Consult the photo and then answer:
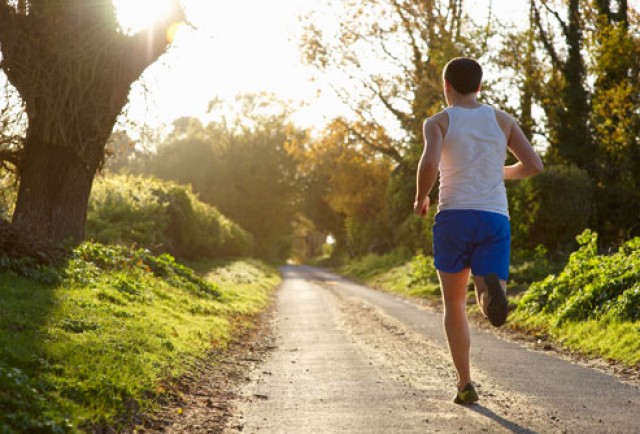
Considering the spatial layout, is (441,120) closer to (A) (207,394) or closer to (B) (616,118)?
(A) (207,394)

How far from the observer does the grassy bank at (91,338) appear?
445 cm

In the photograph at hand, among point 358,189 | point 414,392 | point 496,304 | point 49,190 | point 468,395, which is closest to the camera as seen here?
point 496,304

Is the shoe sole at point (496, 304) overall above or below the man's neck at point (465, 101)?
below

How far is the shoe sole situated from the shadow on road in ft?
2.11

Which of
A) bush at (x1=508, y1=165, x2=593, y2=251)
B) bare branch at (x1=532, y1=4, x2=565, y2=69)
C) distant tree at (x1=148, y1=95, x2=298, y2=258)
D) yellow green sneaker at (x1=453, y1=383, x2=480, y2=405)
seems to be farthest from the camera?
distant tree at (x1=148, y1=95, x2=298, y2=258)

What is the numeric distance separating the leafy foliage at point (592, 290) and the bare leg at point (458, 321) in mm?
4952

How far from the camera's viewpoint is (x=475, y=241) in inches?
188

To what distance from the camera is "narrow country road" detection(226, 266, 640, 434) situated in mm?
4723

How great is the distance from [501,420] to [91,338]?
12.1ft

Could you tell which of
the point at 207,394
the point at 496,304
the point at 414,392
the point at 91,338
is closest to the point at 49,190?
the point at 91,338

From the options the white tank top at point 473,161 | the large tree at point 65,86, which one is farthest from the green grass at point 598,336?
the large tree at point 65,86

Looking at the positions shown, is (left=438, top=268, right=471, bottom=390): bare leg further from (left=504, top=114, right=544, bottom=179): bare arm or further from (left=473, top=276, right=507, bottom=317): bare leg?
(left=504, top=114, right=544, bottom=179): bare arm

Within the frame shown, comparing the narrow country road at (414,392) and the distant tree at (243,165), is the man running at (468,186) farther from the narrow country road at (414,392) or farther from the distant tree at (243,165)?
the distant tree at (243,165)

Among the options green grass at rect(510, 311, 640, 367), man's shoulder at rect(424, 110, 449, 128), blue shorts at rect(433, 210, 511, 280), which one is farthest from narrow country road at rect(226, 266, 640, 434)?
man's shoulder at rect(424, 110, 449, 128)
